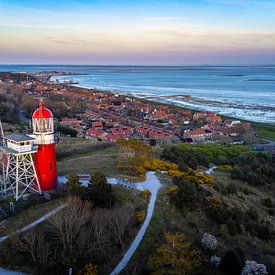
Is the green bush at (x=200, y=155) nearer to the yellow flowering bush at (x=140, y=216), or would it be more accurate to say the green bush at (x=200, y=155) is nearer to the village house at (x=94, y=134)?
the yellow flowering bush at (x=140, y=216)

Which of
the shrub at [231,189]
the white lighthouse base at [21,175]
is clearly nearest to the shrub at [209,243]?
the white lighthouse base at [21,175]

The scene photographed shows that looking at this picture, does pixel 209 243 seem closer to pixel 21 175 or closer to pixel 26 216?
pixel 26 216

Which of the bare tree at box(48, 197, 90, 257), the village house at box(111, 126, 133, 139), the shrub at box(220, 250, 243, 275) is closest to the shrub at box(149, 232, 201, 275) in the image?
the shrub at box(220, 250, 243, 275)

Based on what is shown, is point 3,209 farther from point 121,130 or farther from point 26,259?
point 121,130

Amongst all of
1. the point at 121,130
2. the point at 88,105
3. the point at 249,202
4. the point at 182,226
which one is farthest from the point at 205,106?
the point at 182,226

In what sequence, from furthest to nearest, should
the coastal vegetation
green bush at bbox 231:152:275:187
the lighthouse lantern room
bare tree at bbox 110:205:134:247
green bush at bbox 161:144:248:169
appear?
green bush at bbox 161:144:248:169, green bush at bbox 231:152:275:187, the lighthouse lantern room, bare tree at bbox 110:205:134:247, the coastal vegetation

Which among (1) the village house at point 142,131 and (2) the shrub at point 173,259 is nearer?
(2) the shrub at point 173,259

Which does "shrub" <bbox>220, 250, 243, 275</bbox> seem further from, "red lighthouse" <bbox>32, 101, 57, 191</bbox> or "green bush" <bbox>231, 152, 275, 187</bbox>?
"green bush" <bbox>231, 152, 275, 187</bbox>
